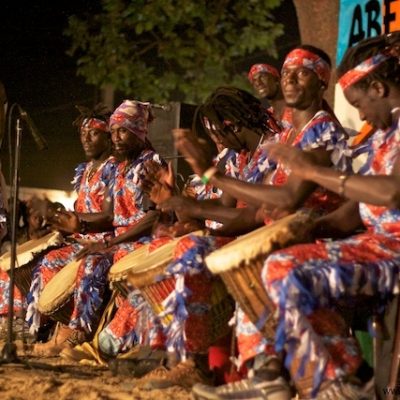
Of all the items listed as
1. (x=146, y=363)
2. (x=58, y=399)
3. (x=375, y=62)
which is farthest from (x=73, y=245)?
(x=375, y=62)

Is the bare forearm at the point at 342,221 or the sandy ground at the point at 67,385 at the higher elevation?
the bare forearm at the point at 342,221

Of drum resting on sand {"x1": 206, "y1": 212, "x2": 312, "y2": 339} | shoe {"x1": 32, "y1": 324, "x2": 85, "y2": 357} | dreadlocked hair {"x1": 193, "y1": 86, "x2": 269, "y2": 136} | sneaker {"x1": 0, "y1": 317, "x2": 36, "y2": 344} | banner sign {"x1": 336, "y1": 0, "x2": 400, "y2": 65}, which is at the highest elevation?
banner sign {"x1": 336, "y1": 0, "x2": 400, "y2": 65}

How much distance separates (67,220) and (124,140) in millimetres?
736

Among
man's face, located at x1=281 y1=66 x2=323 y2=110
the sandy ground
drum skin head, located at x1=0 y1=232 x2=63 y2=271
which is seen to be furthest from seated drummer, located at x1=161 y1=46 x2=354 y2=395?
drum skin head, located at x1=0 y1=232 x2=63 y2=271

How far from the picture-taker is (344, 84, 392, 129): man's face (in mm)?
3580

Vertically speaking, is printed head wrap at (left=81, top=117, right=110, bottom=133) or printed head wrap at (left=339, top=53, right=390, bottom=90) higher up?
printed head wrap at (left=339, top=53, right=390, bottom=90)

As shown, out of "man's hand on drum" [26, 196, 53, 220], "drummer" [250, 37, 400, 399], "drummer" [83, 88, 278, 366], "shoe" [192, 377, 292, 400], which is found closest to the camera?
"drummer" [250, 37, 400, 399]

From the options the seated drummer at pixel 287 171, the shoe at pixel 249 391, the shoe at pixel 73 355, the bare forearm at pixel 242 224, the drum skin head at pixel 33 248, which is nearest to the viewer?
the shoe at pixel 249 391

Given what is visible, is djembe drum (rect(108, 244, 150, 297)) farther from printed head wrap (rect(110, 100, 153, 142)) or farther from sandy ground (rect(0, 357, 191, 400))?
printed head wrap (rect(110, 100, 153, 142))

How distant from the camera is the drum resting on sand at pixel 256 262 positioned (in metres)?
3.34

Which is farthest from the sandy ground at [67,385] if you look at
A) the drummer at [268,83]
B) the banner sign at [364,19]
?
the banner sign at [364,19]

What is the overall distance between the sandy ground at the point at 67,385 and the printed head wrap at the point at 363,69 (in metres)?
1.78

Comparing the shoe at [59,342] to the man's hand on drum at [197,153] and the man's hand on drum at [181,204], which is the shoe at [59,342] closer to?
the man's hand on drum at [181,204]

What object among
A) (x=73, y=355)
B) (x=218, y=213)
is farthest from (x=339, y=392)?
(x=73, y=355)
